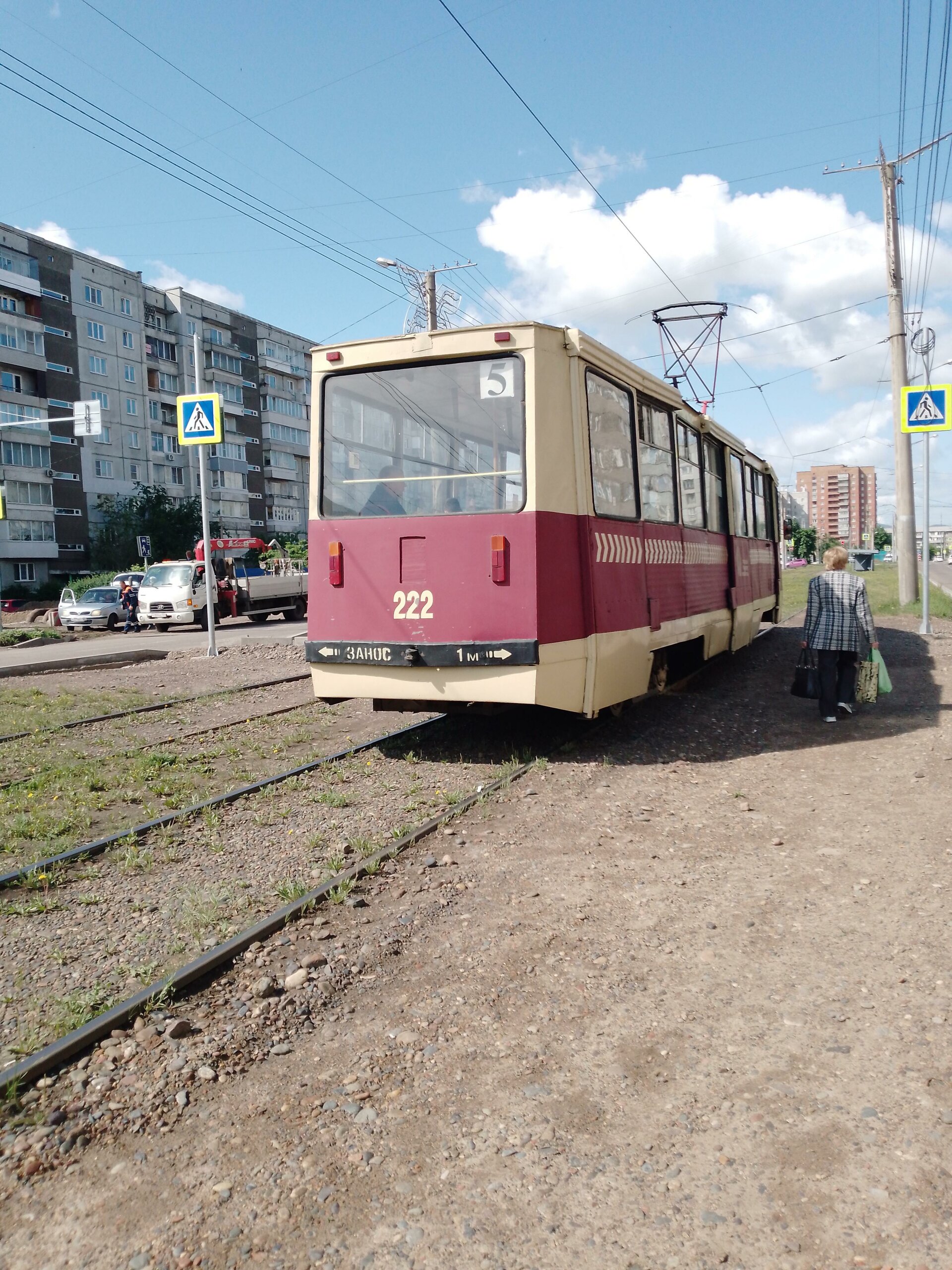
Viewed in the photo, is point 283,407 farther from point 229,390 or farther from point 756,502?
point 756,502

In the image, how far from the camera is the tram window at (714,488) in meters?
11.7

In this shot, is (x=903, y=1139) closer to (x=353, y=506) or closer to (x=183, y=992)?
(x=183, y=992)

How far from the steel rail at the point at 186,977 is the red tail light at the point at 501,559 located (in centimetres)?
212

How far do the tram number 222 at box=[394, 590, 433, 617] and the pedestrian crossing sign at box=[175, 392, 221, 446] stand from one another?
9918 mm

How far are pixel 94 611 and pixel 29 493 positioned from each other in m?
32.2

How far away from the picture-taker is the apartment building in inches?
2307

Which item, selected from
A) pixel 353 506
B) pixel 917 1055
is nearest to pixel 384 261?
pixel 353 506

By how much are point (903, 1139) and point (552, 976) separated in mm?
1475

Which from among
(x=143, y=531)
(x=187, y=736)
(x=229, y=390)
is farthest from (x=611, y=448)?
(x=229, y=390)

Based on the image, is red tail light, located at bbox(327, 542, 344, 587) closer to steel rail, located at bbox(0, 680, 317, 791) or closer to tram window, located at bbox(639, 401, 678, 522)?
steel rail, located at bbox(0, 680, 317, 791)

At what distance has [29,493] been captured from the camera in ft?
196

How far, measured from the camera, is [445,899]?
4938mm

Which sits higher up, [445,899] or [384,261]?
[384,261]

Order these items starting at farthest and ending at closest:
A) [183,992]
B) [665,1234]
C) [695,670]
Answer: [695,670] → [183,992] → [665,1234]
